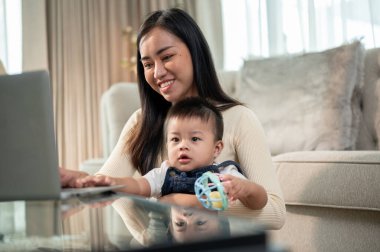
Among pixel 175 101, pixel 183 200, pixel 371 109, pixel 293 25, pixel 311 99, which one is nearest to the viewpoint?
pixel 183 200

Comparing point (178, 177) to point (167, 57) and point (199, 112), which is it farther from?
point (167, 57)

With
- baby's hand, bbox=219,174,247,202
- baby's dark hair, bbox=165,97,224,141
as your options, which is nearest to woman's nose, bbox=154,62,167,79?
baby's dark hair, bbox=165,97,224,141

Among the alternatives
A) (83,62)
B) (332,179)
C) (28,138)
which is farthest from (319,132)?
(83,62)

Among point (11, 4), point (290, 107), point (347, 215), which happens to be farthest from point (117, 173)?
point (11, 4)

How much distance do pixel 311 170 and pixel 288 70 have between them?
90cm

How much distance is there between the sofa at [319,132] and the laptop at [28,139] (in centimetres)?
91

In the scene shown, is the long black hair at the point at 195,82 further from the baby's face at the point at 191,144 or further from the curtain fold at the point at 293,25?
the curtain fold at the point at 293,25

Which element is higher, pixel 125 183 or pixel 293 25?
pixel 293 25

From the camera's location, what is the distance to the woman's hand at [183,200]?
1.30m

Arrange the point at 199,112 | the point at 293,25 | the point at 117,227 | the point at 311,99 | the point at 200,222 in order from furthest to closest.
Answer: the point at 293,25, the point at 311,99, the point at 199,112, the point at 117,227, the point at 200,222

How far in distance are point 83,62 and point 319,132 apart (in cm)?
221

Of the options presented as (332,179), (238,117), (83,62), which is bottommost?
(332,179)

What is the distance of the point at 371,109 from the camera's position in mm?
2611

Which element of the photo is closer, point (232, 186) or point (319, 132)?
point (232, 186)
